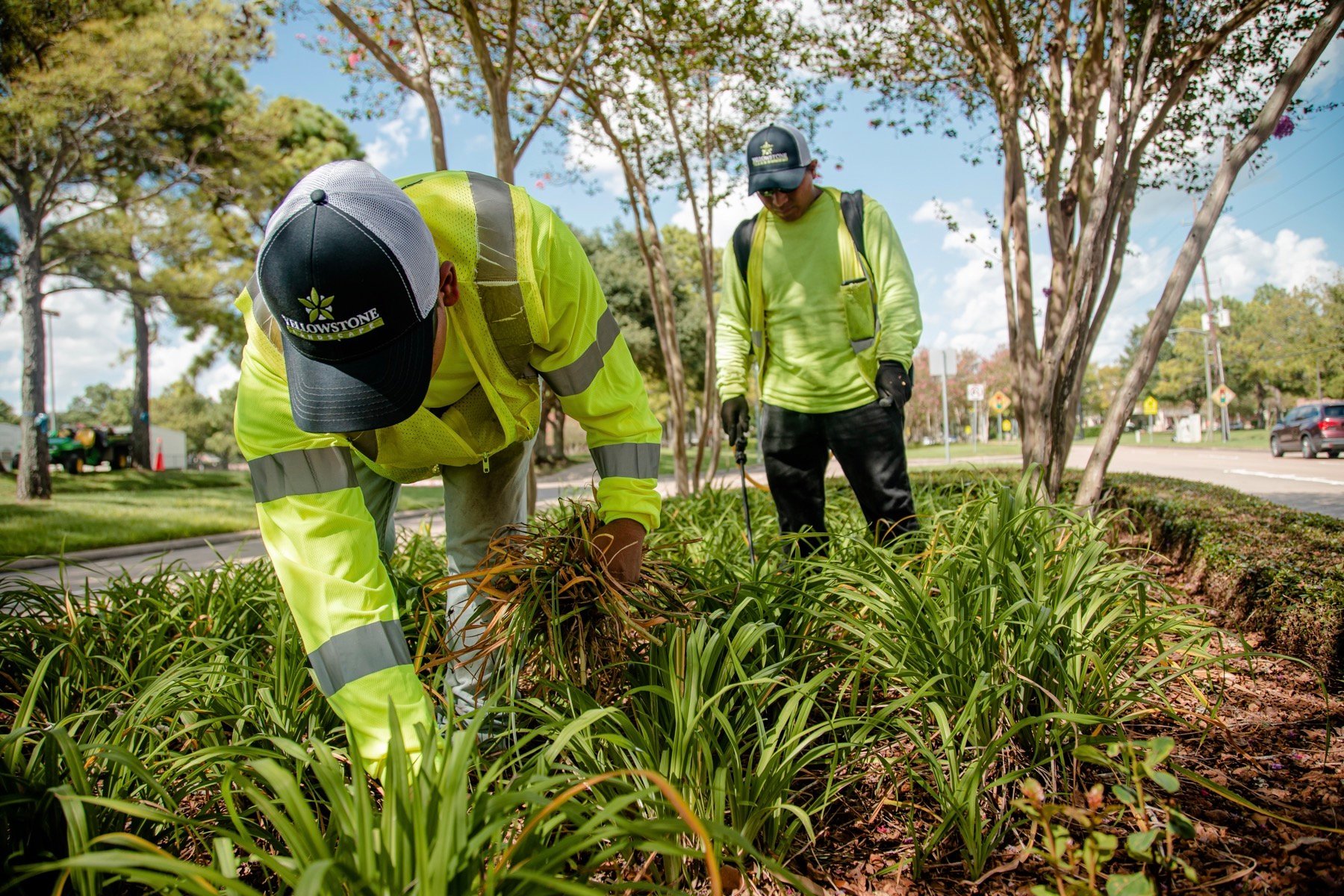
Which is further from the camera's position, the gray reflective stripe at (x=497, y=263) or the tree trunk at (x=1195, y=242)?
the tree trunk at (x=1195, y=242)

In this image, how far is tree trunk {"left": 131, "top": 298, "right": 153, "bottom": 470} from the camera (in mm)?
19500

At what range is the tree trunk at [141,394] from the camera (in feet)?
64.0

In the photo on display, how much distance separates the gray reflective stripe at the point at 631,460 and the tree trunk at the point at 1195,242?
198cm

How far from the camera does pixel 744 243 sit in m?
3.22

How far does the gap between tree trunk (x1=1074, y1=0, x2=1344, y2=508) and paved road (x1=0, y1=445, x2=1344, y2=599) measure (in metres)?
0.75

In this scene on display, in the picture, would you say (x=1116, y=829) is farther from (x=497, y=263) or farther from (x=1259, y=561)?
(x=1259, y=561)

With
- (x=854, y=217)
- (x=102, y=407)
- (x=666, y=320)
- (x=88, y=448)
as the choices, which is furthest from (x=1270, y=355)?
(x=102, y=407)

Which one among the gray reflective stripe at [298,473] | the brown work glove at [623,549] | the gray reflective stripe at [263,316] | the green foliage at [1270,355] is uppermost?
the green foliage at [1270,355]

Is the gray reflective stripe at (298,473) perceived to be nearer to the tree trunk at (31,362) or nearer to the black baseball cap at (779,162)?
the black baseball cap at (779,162)

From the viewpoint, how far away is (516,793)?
107 centimetres

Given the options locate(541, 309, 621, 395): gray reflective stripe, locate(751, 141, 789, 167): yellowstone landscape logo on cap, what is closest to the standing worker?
locate(751, 141, 789, 167): yellowstone landscape logo on cap

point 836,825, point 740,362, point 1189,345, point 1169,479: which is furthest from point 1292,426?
point 1189,345

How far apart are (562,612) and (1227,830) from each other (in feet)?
4.90

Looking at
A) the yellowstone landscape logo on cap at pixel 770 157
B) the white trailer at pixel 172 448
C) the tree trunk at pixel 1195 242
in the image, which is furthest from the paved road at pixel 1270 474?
the white trailer at pixel 172 448
